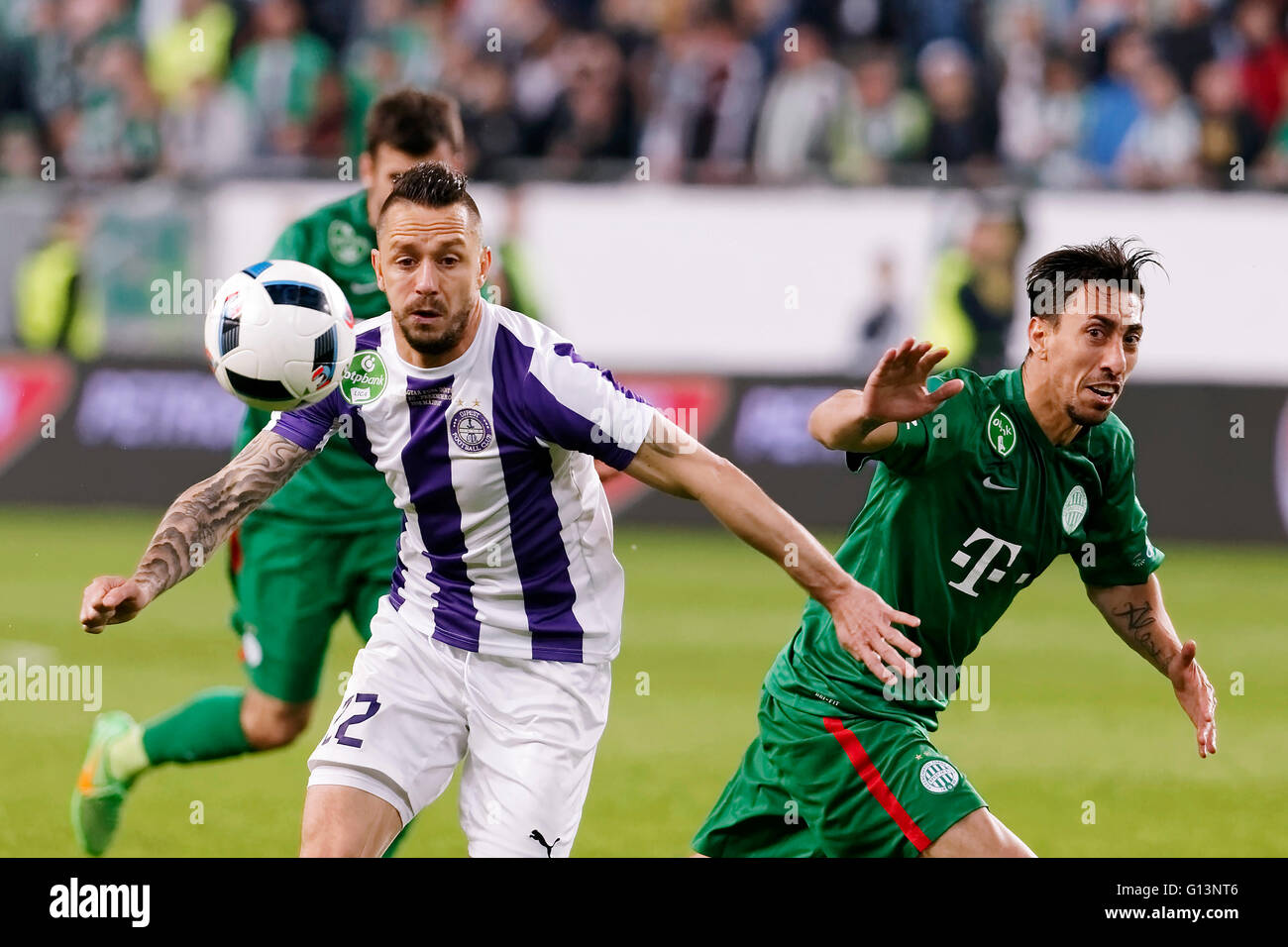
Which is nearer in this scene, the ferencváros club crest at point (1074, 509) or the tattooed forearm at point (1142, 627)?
the ferencváros club crest at point (1074, 509)

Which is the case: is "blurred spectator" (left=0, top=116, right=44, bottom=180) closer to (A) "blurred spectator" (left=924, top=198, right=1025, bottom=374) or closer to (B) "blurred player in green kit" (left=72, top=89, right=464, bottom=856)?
(A) "blurred spectator" (left=924, top=198, right=1025, bottom=374)

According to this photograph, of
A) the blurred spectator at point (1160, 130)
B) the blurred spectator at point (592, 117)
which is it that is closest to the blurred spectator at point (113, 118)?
the blurred spectator at point (592, 117)

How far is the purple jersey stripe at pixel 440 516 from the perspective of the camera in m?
5.13

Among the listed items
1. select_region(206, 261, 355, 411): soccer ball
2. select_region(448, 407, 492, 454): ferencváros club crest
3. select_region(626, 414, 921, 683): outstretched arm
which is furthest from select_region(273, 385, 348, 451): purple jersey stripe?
select_region(626, 414, 921, 683): outstretched arm

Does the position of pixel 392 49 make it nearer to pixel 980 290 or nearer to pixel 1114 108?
pixel 980 290

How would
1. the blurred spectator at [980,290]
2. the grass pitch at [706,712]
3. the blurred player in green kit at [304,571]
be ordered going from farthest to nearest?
the blurred spectator at [980,290], the grass pitch at [706,712], the blurred player in green kit at [304,571]

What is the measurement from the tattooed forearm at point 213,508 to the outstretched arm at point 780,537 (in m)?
0.99

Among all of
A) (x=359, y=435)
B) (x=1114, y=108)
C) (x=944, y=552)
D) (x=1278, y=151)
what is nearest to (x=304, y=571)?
(x=359, y=435)

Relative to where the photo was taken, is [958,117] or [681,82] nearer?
[958,117]

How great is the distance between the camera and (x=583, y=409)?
4.96m

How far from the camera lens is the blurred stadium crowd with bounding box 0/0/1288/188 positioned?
15.8 m

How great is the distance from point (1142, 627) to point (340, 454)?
2912mm

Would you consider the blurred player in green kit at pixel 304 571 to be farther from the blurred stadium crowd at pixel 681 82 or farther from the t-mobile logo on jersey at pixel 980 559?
the blurred stadium crowd at pixel 681 82
